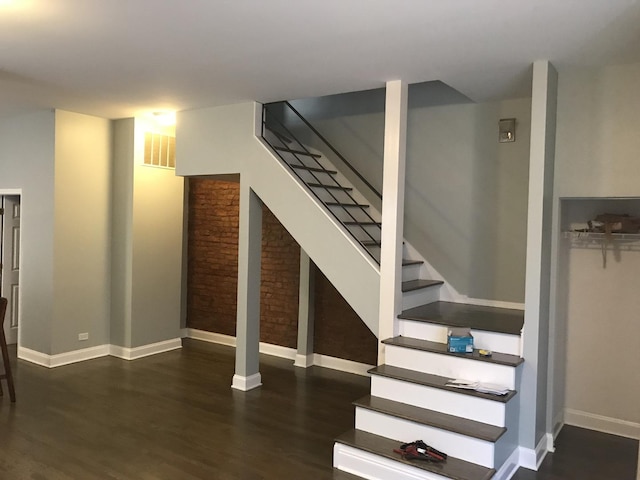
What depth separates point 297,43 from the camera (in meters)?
3.35

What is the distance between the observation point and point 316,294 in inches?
236

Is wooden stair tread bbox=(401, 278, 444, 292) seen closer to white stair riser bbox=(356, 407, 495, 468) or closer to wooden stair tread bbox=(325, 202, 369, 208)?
wooden stair tread bbox=(325, 202, 369, 208)

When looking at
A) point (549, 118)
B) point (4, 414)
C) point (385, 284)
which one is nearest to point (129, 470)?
point (4, 414)

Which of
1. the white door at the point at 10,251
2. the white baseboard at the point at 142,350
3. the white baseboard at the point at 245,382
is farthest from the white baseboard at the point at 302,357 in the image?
the white door at the point at 10,251

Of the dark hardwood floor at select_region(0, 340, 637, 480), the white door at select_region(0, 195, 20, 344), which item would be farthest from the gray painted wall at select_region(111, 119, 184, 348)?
the white door at select_region(0, 195, 20, 344)

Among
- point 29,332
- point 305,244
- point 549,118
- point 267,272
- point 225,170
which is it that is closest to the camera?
point 549,118

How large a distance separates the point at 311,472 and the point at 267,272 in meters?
3.24

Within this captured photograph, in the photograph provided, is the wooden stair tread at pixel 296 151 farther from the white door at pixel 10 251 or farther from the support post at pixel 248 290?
the white door at pixel 10 251

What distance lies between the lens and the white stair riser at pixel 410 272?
4859 millimetres

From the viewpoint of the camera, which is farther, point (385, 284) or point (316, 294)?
point (316, 294)

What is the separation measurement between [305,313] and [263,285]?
87cm

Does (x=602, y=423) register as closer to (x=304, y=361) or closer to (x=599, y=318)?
(x=599, y=318)

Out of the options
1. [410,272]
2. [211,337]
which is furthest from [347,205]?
[211,337]

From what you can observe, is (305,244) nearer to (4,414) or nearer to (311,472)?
(311,472)
